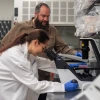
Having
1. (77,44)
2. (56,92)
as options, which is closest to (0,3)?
(77,44)

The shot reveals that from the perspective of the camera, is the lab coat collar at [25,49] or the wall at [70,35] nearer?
the lab coat collar at [25,49]

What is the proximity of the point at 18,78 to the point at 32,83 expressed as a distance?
5.1 inches

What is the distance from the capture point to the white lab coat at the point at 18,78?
1.59 m

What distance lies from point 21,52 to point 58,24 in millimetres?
2224

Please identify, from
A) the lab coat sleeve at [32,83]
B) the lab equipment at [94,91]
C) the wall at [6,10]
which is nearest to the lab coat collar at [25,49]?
the lab coat sleeve at [32,83]

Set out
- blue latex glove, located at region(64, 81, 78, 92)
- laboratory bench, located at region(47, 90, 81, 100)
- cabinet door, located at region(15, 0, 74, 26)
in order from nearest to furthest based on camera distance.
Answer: laboratory bench, located at region(47, 90, 81, 100) → blue latex glove, located at region(64, 81, 78, 92) → cabinet door, located at region(15, 0, 74, 26)

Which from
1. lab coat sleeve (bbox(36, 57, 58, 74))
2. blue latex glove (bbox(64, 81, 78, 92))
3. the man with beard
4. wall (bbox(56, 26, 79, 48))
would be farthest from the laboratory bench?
wall (bbox(56, 26, 79, 48))

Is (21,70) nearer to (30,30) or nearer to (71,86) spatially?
(71,86)

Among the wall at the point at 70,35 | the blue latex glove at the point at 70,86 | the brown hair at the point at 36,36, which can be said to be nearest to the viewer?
the blue latex glove at the point at 70,86

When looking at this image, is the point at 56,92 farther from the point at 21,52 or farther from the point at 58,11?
the point at 58,11

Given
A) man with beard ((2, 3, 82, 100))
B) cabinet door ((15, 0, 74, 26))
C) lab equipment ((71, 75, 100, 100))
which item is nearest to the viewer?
lab equipment ((71, 75, 100, 100))

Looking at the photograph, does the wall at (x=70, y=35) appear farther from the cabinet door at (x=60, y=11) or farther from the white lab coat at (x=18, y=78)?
the white lab coat at (x=18, y=78)

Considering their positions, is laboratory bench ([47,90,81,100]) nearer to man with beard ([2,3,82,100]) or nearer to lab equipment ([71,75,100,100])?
lab equipment ([71,75,100,100])

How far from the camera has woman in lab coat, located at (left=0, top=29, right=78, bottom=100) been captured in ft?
5.22
